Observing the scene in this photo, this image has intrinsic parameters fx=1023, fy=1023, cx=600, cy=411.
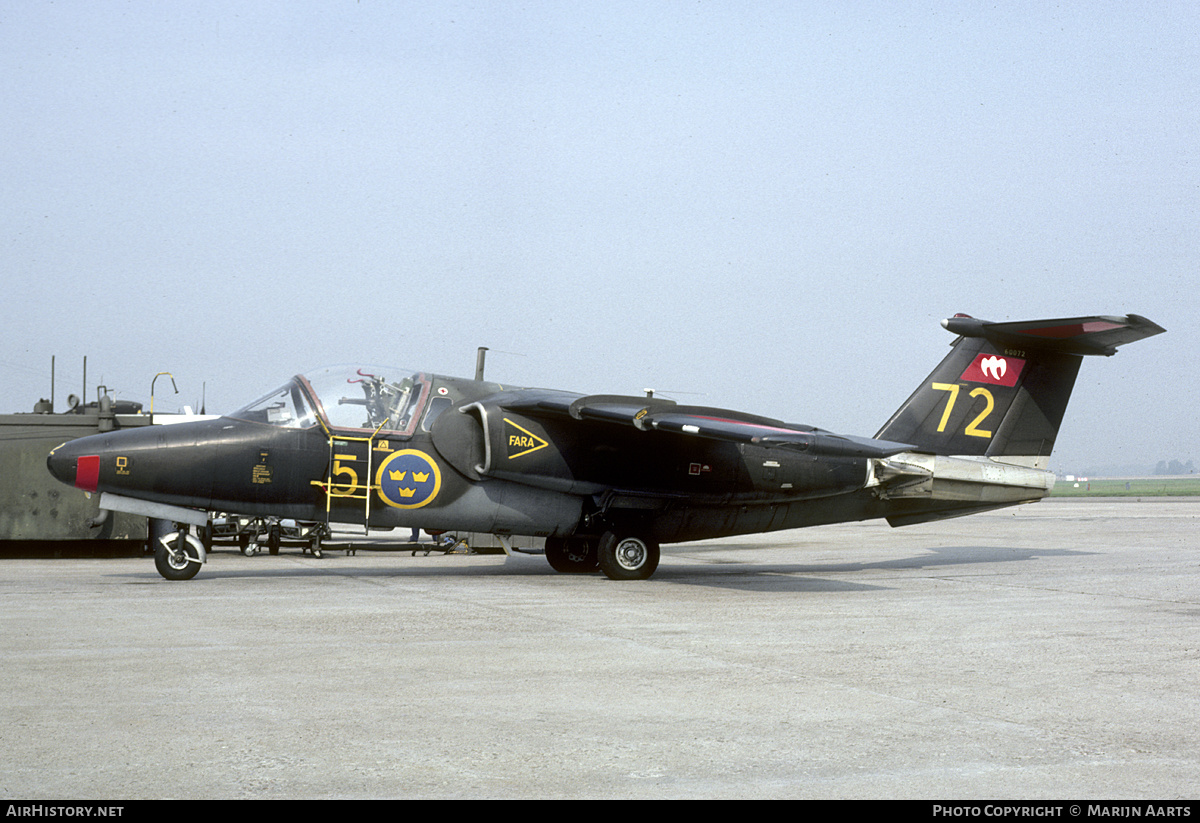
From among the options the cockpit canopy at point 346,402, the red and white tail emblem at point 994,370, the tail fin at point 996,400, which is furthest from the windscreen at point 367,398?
the red and white tail emblem at point 994,370

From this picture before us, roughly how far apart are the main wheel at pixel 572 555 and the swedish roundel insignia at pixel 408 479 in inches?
116

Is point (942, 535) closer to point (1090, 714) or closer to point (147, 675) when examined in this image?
point (1090, 714)

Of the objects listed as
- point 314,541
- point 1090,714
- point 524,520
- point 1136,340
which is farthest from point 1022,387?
point 314,541

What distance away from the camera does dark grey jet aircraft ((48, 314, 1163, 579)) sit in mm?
13984

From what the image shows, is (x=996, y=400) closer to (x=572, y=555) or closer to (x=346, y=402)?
(x=572, y=555)

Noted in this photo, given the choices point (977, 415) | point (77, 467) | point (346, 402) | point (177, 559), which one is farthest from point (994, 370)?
point (77, 467)

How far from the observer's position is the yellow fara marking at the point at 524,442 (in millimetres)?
14773

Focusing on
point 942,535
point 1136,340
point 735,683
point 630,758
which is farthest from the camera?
point 942,535

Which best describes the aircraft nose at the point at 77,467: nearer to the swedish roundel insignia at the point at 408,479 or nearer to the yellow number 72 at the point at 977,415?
the swedish roundel insignia at the point at 408,479

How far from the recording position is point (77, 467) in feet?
44.4

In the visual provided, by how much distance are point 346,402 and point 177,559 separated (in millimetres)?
3193

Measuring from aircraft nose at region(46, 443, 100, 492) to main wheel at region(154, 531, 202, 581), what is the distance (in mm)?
1303
